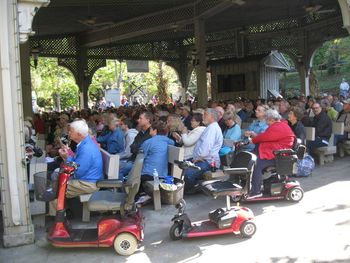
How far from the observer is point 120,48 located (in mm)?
21797

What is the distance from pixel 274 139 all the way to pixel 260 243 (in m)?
1.88

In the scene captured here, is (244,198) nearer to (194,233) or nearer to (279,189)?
(279,189)

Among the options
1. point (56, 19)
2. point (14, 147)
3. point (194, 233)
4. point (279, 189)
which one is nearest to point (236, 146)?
point (279, 189)

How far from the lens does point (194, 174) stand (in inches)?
283

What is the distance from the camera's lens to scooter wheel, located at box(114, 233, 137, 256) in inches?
191

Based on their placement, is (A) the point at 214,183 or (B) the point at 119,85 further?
(B) the point at 119,85

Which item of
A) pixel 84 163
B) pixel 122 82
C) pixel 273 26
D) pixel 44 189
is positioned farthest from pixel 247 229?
pixel 122 82

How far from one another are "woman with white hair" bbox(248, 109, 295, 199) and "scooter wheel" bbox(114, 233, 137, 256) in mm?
2166

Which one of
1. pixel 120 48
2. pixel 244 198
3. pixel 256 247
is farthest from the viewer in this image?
pixel 120 48

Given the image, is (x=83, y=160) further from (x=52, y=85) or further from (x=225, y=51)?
(x=52, y=85)

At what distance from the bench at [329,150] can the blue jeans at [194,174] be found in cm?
297

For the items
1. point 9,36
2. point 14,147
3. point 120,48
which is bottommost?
point 14,147

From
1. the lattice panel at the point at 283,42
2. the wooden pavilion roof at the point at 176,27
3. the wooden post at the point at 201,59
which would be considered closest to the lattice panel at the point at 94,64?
the wooden pavilion roof at the point at 176,27

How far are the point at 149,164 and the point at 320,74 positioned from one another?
118 ft
